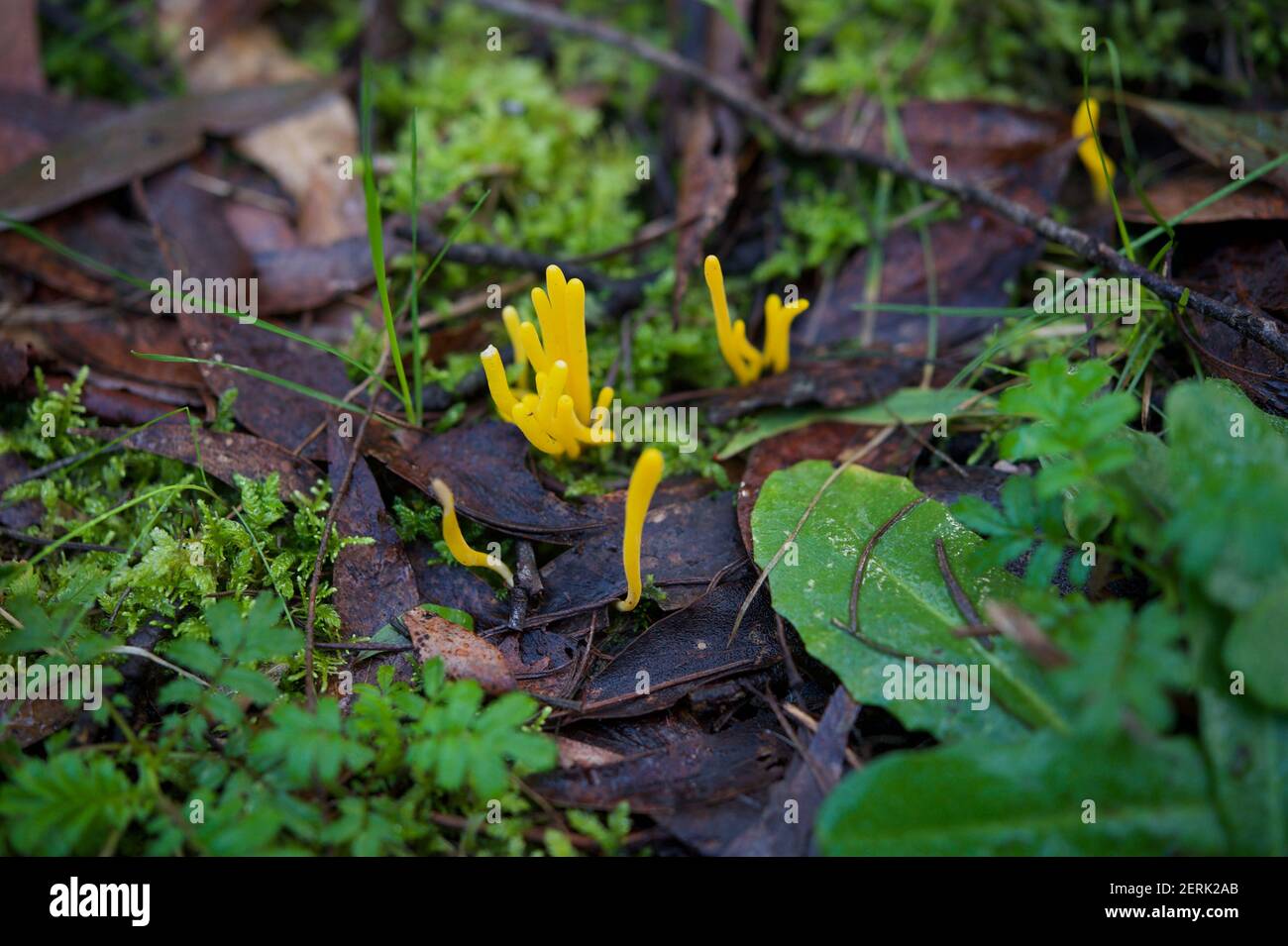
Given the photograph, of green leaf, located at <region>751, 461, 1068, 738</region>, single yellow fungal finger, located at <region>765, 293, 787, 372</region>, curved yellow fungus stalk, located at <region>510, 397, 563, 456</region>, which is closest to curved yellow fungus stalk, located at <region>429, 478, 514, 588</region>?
curved yellow fungus stalk, located at <region>510, 397, 563, 456</region>

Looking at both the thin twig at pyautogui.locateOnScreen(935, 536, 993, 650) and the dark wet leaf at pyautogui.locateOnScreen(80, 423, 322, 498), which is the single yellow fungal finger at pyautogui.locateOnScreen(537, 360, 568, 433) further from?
the thin twig at pyautogui.locateOnScreen(935, 536, 993, 650)

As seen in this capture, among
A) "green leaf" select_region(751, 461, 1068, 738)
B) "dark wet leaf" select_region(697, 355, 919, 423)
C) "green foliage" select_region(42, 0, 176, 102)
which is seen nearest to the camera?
"green leaf" select_region(751, 461, 1068, 738)

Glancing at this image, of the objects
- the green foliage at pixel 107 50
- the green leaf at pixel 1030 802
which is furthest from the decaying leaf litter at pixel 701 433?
the green foliage at pixel 107 50

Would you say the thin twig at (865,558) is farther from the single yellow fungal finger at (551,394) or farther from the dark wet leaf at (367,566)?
the dark wet leaf at (367,566)

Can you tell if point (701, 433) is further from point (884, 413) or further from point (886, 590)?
point (886, 590)

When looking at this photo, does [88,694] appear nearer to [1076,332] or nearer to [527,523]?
[527,523]
